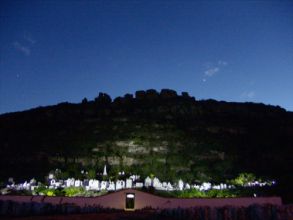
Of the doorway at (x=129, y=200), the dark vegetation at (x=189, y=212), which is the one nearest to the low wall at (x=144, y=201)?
the doorway at (x=129, y=200)

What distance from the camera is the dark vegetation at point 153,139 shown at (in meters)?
70.2

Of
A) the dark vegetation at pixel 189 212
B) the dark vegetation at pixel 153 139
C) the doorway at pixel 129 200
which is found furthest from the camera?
the dark vegetation at pixel 153 139

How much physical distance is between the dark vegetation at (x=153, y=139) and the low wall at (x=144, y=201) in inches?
1063

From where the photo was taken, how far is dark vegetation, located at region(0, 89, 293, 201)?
70.2 metres

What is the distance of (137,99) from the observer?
111 meters

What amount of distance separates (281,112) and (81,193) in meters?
71.0

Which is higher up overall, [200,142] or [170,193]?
[200,142]

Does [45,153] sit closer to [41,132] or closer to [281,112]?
[41,132]

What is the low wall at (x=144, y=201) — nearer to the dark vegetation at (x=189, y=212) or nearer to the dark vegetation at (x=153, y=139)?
the dark vegetation at (x=189, y=212)

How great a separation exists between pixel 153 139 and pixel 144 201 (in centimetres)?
4592

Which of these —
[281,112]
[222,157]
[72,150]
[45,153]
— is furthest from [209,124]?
[45,153]

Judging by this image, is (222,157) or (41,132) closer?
(222,157)

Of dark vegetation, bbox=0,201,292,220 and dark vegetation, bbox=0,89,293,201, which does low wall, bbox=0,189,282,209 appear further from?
dark vegetation, bbox=0,89,293,201

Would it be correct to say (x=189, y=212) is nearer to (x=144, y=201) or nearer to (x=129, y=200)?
(x=144, y=201)
